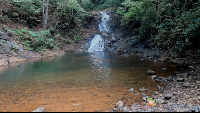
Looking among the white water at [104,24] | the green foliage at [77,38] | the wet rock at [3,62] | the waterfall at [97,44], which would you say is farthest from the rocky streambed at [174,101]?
the white water at [104,24]

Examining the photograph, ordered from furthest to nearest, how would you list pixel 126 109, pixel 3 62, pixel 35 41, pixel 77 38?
1. pixel 77 38
2. pixel 35 41
3. pixel 3 62
4. pixel 126 109

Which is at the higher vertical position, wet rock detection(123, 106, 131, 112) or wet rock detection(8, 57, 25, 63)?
wet rock detection(8, 57, 25, 63)

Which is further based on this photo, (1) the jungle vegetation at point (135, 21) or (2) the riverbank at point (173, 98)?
(1) the jungle vegetation at point (135, 21)

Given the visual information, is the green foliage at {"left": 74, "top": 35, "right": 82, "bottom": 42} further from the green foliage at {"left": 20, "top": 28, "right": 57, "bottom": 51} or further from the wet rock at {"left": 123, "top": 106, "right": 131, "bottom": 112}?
the wet rock at {"left": 123, "top": 106, "right": 131, "bottom": 112}

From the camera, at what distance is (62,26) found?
66.3 ft

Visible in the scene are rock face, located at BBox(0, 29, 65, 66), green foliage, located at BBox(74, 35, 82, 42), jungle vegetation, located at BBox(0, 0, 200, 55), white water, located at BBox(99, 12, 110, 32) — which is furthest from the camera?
white water, located at BBox(99, 12, 110, 32)

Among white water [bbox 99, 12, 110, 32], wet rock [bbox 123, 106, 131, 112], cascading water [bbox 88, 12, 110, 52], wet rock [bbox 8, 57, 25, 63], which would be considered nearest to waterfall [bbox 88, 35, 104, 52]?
cascading water [bbox 88, 12, 110, 52]

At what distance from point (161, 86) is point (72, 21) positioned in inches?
795

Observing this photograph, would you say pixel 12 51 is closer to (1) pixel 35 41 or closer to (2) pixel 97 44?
(1) pixel 35 41

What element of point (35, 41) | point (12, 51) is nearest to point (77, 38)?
point (35, 41)

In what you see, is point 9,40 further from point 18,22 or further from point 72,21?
point 72,21

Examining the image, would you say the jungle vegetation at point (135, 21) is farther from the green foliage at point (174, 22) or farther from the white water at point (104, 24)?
the white water at point (104, 24)

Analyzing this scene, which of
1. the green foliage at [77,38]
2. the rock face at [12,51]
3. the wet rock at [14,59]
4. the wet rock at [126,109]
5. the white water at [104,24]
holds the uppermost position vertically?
the white water at [104,24]

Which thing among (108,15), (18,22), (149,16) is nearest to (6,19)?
(18,22)
